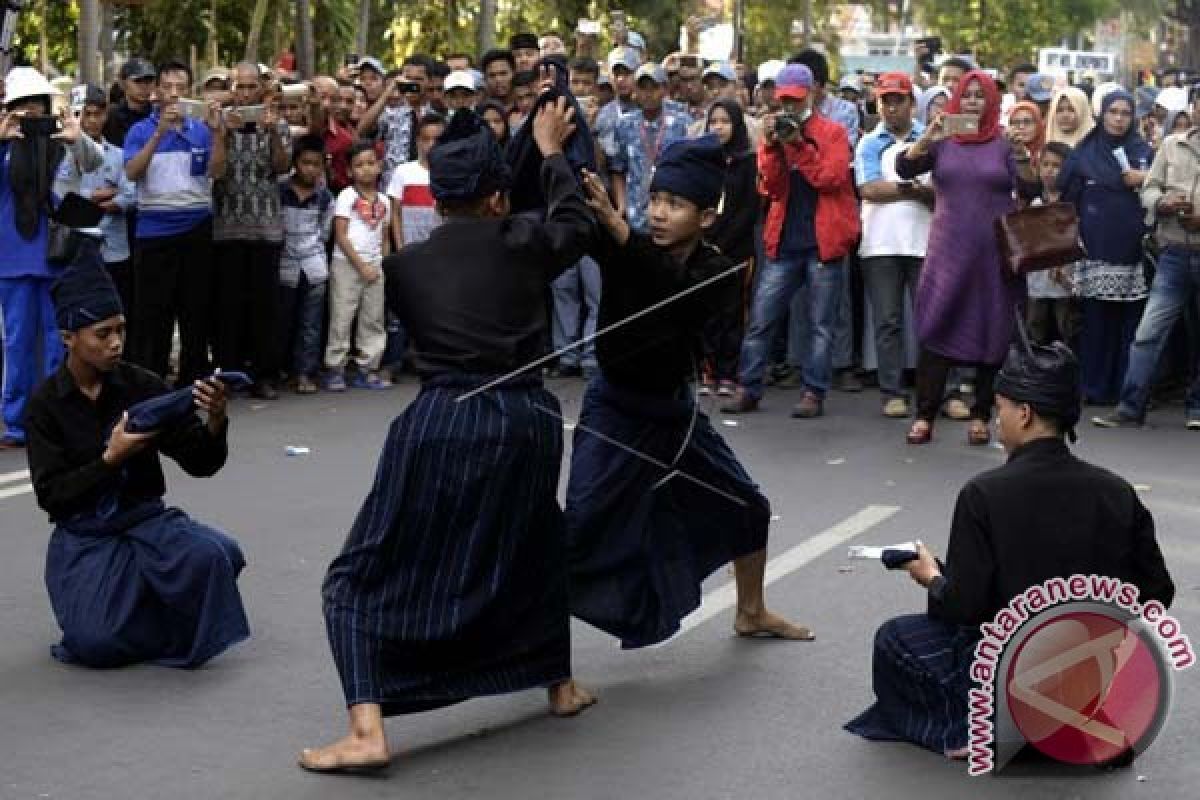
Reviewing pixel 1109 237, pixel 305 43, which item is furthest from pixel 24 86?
pixel 305 43

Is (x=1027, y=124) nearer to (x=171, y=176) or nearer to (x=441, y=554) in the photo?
(x=171, y=176)

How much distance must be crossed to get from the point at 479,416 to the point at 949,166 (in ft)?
21.1

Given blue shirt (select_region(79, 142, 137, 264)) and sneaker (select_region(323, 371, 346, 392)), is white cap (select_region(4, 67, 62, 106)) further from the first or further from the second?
sneaker (select_region(323, 371, 346, 392))

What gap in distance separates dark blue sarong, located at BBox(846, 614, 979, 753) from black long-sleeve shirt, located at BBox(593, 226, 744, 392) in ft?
3.97

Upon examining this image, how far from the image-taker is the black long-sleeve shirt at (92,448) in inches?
276

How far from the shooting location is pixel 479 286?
6090 mm

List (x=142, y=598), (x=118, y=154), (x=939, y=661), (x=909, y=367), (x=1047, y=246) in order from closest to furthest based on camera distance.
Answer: (x=939, y=661)
(x=142, y=598)
(x=1047, y=246)
(x=118, y=154)
(x=909, y=367)

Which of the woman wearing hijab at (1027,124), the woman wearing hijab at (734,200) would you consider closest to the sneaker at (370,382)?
the woman wearing hijab at (734,200)

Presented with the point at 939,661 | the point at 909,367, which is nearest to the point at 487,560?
the point at 939,661

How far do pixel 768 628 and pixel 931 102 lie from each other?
750cm

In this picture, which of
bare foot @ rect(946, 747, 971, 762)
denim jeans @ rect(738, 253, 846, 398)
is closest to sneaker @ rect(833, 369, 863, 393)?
denim jeans @ rect(738, 253, 846, 398)

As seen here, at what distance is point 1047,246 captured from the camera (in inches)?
442

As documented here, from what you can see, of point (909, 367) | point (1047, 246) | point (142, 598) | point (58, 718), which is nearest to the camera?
point (58, 718)

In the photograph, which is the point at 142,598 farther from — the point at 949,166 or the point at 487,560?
the point at 949,166
